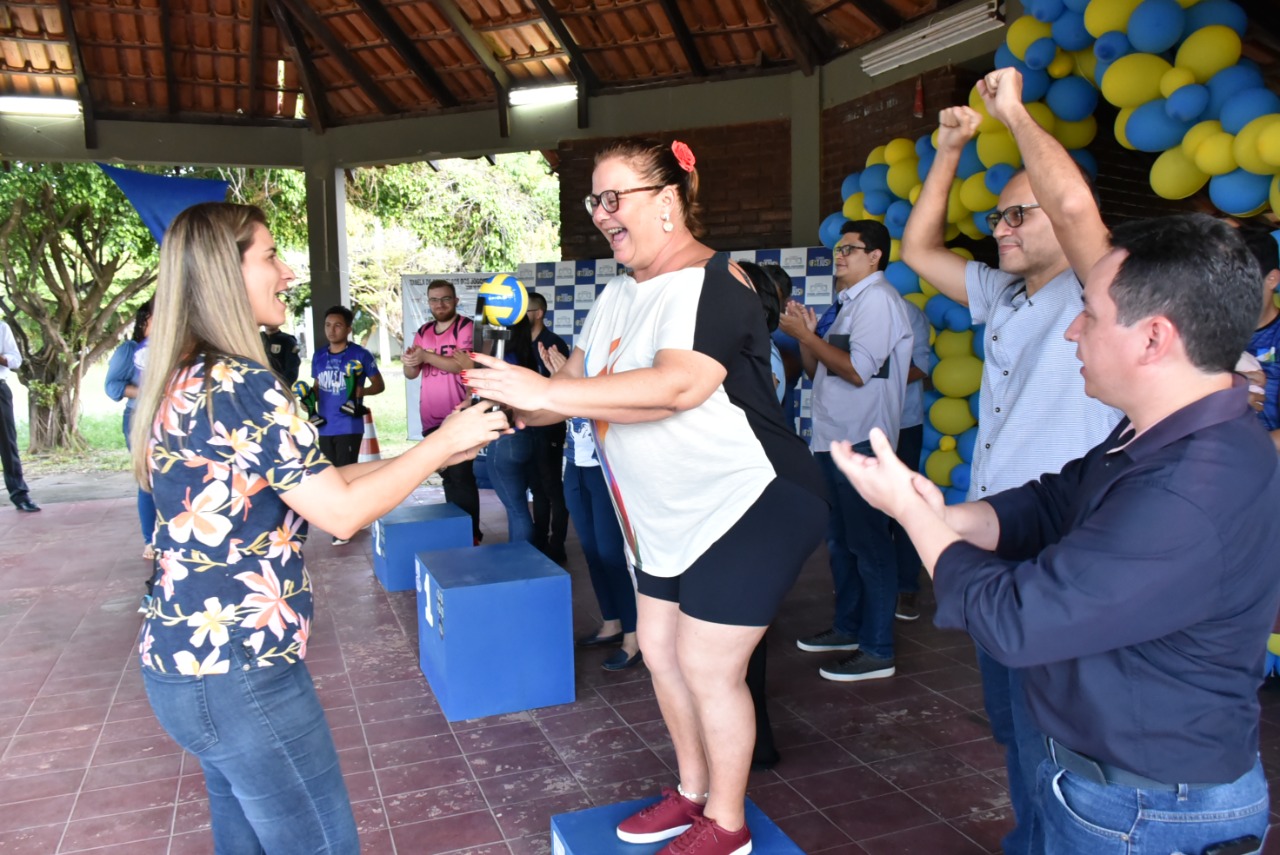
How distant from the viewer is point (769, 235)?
26.0ft

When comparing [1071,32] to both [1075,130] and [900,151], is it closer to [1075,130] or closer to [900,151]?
[1075,130]

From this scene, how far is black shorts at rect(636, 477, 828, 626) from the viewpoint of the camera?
201cm

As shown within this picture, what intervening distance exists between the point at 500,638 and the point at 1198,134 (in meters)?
3.11

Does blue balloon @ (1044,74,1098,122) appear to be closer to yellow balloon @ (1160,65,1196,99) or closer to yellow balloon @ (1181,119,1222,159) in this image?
yellow balloon @ (1160,65,1196,99)

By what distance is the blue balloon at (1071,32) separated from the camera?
388 cm

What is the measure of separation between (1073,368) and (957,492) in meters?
2.73

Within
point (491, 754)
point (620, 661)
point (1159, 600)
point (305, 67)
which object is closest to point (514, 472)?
point (620, 661)

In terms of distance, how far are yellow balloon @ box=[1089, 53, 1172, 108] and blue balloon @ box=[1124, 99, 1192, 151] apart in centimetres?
4

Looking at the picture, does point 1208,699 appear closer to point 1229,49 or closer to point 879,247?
point 879,247

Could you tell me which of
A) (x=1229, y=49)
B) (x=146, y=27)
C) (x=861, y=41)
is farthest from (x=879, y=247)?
(x=146, y=27)

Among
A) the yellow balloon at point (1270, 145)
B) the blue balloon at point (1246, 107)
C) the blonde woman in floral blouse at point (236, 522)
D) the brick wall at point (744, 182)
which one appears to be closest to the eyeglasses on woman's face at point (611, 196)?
the blonde woman in floral blouse at point (236, 522)

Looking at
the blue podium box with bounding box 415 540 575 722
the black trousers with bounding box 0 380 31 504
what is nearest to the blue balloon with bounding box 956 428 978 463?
the blue podium box with bounding box 415 540 575 722

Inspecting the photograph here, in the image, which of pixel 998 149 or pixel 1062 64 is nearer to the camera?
pixel 1062 64

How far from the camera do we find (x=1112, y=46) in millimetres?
3676
